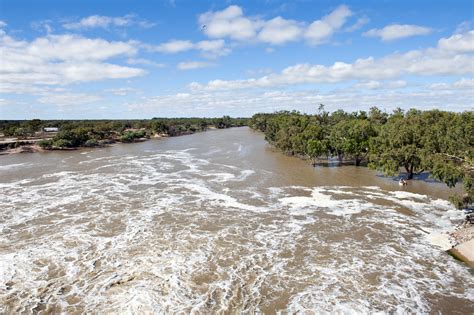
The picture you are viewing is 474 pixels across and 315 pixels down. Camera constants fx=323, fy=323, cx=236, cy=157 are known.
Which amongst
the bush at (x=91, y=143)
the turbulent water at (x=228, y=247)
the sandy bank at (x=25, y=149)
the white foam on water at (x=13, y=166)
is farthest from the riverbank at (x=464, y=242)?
the bush at (x=91, y=143)

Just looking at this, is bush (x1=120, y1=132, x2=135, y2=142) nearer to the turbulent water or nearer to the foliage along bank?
the foliage along bank

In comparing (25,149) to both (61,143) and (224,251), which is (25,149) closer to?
(61,143)

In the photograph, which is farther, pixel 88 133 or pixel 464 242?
pixel 88 133

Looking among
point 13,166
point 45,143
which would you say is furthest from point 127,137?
point 13,166

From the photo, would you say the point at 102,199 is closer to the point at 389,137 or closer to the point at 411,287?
the point at 411,287

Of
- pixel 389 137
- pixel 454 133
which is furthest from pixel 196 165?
pixel 454 133

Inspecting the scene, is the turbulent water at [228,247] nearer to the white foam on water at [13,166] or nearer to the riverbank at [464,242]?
the riverbank at [464,242]
